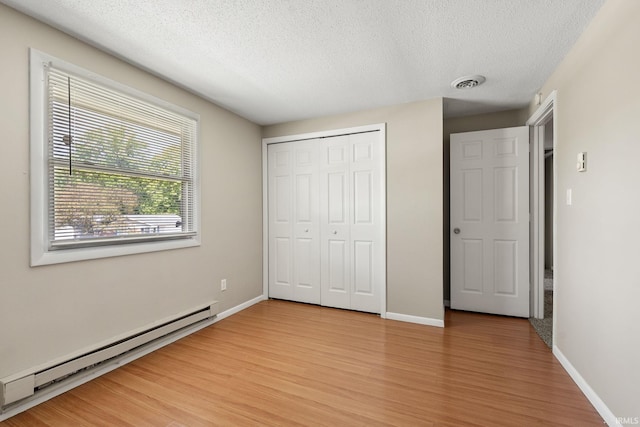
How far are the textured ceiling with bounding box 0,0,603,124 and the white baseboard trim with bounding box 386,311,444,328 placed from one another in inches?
91.6

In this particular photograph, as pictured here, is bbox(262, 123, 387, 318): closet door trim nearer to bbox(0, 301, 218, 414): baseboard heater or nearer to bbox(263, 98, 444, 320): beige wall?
bbox(263, 98, 444, 320): beige wall

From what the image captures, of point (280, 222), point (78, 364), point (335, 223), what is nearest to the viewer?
point (78, 364)

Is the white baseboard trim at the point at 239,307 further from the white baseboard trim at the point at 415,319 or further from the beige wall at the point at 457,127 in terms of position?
the beige wall at the point at 457,127

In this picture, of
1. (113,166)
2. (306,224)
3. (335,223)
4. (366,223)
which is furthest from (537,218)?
(113,166)

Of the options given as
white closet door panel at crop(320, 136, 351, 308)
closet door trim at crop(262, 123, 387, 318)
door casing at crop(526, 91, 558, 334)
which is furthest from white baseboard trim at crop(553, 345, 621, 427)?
white closet door panel at crop(320, 136, 351, 308)

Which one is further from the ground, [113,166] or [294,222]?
[113,166]

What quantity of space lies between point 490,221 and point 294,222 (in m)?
2.34

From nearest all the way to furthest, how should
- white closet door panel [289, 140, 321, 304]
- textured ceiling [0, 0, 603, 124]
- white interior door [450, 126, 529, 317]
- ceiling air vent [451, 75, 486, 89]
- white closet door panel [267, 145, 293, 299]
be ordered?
textured ceiling [0, 0, 603, 124] < ceiling air vent [451, 75, 486, 89] < white interior door [450, 126, 529, 317] < white closet door panel [289, 140, 321, 304] < white closet door panel [267, 145, 293, 299]

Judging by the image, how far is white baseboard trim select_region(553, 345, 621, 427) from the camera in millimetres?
1509

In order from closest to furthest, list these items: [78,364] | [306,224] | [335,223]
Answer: [78,364] → [335,223] → [306,224]

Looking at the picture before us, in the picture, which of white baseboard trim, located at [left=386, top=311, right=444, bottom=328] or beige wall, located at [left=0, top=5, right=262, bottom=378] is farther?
white baseboard trim, located at [left=386, top=311, right=444, bottom=328]

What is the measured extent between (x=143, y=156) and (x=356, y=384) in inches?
96.4

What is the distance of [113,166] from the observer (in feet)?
7.03

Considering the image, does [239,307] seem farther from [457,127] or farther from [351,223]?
[457,127]
